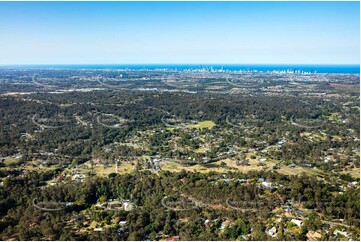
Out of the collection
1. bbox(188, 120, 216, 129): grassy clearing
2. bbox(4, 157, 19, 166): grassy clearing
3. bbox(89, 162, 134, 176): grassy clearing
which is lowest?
bbox(4, 157, 19, 166): grassy clearing

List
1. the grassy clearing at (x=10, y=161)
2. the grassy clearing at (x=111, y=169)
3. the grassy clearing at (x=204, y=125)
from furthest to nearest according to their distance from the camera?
the grassy clearing at (x=204, y=125)
the grassy clearing at (x=10, y=161)
the grassy clearing at (x=111, y=169)

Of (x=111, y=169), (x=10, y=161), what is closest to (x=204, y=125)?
(x=111, y=169)

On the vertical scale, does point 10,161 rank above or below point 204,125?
below

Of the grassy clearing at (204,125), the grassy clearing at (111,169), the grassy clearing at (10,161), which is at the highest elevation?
the grassy clearing at (204,125)

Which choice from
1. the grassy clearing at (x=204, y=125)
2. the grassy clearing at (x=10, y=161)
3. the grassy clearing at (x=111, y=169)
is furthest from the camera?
the grassy clearing at (x=204, y=125)

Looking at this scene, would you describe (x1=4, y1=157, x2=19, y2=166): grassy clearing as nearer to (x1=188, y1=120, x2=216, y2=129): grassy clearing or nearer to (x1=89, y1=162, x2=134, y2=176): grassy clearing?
(x1=89, y1=162, x2=134, y2=176): grassy clearing

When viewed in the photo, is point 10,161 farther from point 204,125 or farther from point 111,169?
point 204,125

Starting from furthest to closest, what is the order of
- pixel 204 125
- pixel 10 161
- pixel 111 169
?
1. pixel 204 125
2. pixel 10 161
3. pixel 111 169

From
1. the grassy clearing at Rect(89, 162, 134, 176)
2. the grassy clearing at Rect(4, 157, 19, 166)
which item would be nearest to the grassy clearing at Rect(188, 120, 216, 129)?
the grassy clearing at Rect(89, 162, 134, 176)

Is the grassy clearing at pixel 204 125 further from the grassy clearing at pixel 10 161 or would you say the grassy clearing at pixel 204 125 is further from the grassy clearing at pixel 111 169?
the grassy clearing at pixel 10 161

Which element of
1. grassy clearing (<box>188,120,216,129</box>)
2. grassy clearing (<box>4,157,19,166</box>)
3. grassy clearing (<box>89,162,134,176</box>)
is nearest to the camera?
grassy clearing (<box>89,162,134,176</box>)

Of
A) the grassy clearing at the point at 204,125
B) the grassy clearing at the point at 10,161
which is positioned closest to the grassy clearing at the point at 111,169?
the grassy clearing at the point at 10,161
